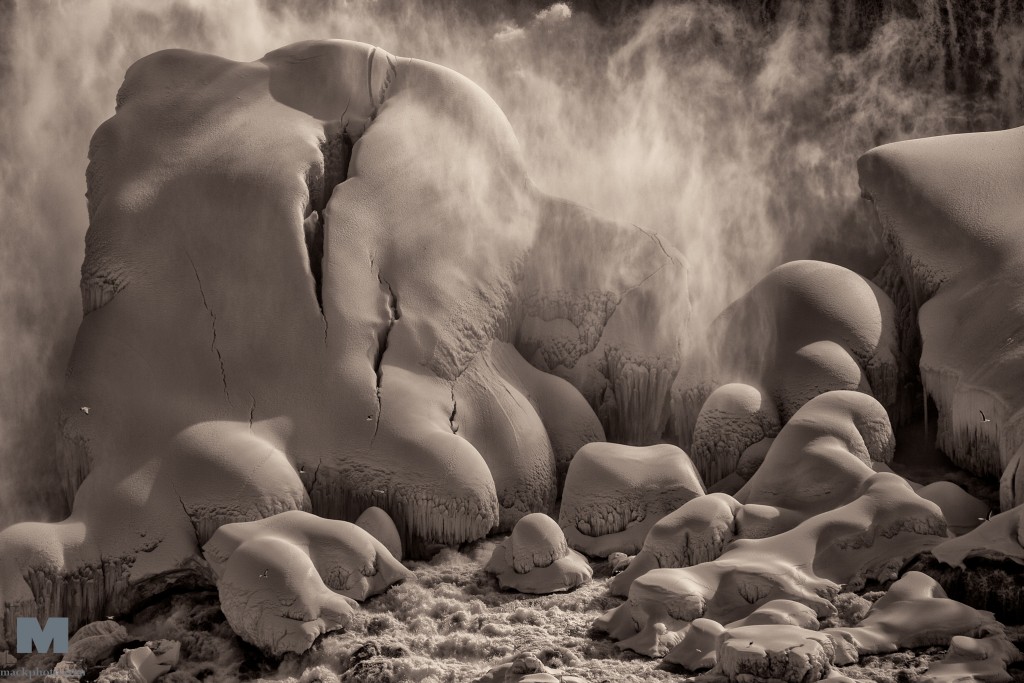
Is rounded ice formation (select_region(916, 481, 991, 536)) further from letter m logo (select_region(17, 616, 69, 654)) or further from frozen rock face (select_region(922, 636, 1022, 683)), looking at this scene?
letter m logo (select_region(17, 616, 69, 654))

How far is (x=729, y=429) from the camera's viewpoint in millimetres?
6895

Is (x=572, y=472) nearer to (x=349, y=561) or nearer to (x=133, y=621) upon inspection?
(x=349, y=561)

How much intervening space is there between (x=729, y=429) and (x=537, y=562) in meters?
1.34

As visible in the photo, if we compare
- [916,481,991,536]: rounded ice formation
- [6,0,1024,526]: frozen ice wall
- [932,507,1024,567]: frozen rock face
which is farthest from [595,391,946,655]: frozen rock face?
[6,0,1024,526]: frozen ice wall

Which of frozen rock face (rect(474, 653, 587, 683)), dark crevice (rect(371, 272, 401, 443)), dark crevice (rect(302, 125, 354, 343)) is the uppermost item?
dark crevice (rect(302, 125, 354, 343))

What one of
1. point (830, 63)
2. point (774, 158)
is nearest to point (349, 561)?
point (774, 158)

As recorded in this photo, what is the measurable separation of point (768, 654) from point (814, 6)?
514 cm

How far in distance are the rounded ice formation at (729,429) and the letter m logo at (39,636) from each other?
9.94 feet

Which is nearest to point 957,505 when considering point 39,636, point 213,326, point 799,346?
point 799,346

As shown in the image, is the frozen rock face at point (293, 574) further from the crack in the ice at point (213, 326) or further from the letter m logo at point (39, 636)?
the crack in the ice at point (213, 326)

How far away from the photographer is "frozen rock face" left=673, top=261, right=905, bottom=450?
7.00 metres

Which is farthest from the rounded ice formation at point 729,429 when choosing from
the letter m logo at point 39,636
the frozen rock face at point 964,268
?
the letter m logo at point 39,636

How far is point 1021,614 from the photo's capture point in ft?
17.9

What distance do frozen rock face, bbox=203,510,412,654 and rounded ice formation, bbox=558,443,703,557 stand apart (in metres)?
0.88
